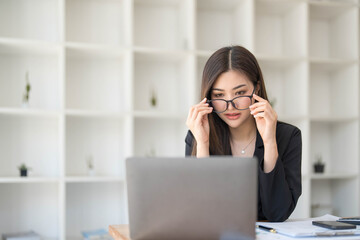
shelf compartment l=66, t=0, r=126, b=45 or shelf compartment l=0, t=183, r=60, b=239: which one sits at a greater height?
shelf compartment l=66, t=0, r=126, b=45

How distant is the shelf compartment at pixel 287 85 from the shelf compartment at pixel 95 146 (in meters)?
1.28

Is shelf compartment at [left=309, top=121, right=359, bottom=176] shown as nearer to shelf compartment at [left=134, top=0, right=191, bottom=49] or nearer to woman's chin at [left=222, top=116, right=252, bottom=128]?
shelf compartment at [left=134, top=0, right=191, bottom=49]

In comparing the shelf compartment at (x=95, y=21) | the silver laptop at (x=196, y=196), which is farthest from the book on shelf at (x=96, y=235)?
the silver laptop at (x=196, y=196)

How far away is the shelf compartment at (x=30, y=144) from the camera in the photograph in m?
3.18

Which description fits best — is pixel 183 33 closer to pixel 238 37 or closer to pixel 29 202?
pixel 238 37

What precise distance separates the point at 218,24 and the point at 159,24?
0.51 m

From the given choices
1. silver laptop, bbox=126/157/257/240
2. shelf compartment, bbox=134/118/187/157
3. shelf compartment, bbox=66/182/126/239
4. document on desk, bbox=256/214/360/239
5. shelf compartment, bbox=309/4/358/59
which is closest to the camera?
silver laptop, bbox=126/157/257/240

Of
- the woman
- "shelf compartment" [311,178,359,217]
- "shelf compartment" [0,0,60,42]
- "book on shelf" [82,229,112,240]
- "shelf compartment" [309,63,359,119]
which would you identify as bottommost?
"book on shelf" [82,229,112,240]

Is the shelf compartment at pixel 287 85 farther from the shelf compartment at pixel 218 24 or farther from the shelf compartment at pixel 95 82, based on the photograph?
the shelf compartment at pixel 95 82

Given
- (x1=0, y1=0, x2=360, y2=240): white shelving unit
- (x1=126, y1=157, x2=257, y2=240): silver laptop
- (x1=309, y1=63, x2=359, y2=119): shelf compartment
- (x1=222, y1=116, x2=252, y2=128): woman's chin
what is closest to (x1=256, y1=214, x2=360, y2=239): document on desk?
(x1=126, y1=157, x2=257, y2=240): silver laptop

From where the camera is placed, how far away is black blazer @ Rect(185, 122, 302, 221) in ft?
5.44

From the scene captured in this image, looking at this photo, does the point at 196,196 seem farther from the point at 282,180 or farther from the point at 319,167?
the point at 319,167

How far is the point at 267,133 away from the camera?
1732 mm

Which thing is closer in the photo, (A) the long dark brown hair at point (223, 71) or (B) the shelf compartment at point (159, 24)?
(A) the long dark brown hair at point (223, 71)
